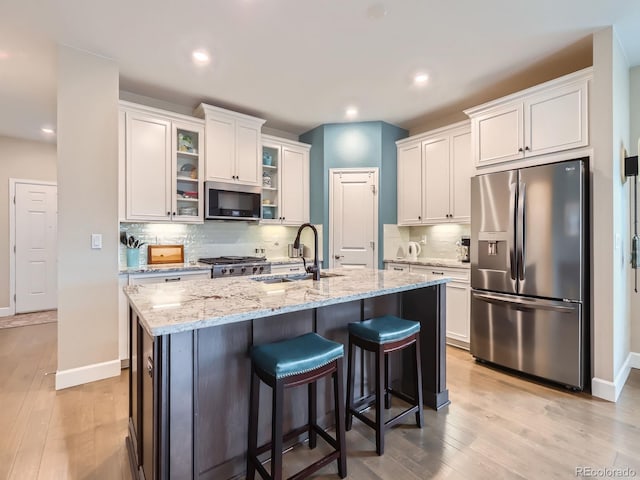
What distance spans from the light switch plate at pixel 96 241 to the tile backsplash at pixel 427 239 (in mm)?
3223

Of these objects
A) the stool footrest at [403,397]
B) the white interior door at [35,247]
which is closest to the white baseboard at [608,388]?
the stool footrest at [403,397]

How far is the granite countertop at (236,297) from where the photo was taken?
49.5 inches

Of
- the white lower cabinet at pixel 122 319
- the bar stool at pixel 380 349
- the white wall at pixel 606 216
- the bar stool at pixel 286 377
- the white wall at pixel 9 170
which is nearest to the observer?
the bar stool at pixel 286 377

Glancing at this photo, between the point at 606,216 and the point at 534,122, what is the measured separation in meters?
1.01

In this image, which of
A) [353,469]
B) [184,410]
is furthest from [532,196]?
[184,410]

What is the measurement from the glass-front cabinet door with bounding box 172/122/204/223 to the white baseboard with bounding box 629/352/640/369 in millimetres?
4601

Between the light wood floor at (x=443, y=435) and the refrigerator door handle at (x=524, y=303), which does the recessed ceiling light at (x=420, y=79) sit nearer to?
the refrigerator door handle at (x=524, y=303)

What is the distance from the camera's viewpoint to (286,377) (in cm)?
143

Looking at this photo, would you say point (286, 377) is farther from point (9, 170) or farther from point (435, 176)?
point (9, 170)

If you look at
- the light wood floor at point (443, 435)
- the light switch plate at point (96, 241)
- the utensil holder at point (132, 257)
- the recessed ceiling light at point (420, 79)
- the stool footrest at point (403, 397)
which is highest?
the recessed ceiling light at point (420, 79)

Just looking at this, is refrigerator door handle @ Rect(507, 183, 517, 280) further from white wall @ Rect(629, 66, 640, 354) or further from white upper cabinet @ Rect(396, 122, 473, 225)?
white wall @ Rect(629, 66, 640, 354)

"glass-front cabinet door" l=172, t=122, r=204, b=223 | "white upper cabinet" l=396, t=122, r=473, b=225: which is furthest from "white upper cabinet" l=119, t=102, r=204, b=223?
"white upper cabinet" l=396, t=122, r=473, b=225

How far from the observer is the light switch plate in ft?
9.20

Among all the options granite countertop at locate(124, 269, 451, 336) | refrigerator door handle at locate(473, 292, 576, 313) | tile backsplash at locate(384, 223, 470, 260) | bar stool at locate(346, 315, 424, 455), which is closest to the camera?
granite countertop at locate(124, 269, 451, 336)
